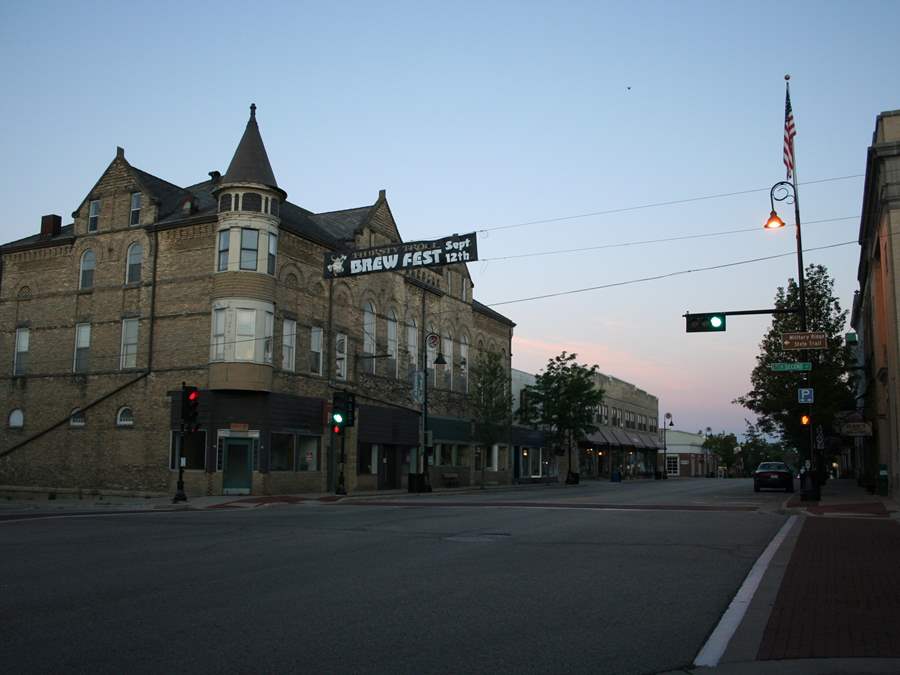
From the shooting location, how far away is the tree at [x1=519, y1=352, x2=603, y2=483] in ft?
190

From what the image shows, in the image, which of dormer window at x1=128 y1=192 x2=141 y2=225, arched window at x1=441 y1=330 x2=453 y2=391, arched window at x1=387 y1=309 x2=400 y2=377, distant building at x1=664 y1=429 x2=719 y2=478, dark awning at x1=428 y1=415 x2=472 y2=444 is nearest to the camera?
dormer window at x1=128 y1=192 x2=141 y2=225

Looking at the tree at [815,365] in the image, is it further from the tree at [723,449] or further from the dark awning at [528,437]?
the tree at [723,449]

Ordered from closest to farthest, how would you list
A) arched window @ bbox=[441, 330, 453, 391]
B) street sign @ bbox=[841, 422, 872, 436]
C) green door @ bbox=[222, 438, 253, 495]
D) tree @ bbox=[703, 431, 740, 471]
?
street sign @ bbox=[841, 422, 872, 436]
green door @ bbox=[222, 438, 253, 495]
arched window @ bbox=[441, 330, 453, 391]
tree @ bbox=[703, 431, 740, 471]

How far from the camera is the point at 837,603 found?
28.5ft

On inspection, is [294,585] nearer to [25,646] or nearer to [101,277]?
[25,646]

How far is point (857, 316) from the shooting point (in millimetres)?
67438

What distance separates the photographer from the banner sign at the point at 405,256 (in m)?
25.1

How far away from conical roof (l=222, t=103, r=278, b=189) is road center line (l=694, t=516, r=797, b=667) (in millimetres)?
26920

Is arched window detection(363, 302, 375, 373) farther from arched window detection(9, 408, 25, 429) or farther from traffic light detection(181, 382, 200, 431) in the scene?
arched window detection(9, 408, 25, 429)

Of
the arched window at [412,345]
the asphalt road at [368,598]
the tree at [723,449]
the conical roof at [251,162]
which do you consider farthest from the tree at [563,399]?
the tree at [723,449]

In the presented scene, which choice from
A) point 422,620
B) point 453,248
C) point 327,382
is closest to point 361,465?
point 327,382

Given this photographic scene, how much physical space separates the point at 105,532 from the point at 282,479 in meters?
18.4

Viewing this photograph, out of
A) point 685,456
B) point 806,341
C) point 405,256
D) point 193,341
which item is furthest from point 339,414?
point 685,456

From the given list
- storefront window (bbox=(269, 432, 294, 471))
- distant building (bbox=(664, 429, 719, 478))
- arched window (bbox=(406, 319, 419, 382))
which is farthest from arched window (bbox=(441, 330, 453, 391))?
distant building (bbox=(664, 429, 719, 478))
